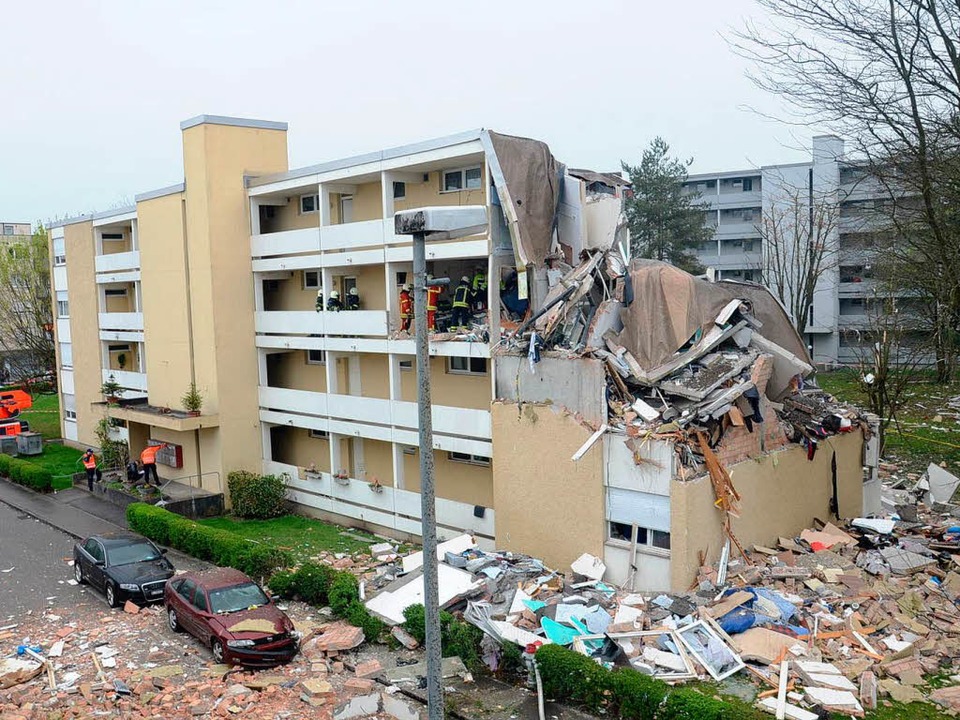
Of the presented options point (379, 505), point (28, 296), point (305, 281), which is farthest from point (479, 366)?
point (28, 296)

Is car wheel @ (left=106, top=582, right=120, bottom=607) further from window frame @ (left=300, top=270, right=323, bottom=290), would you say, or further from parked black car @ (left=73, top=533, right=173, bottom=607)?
window frame @ (left=300, top=270, right=323, bottom=290)

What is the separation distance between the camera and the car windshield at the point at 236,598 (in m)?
17.1

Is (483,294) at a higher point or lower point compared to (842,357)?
higher

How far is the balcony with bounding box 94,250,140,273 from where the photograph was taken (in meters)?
33.2

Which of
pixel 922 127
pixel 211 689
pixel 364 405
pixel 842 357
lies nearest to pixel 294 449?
pixel 364 405

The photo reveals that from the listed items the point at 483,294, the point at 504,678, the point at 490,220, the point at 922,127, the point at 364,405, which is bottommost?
the point at 504,678

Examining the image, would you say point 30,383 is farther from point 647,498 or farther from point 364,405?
point 647,498

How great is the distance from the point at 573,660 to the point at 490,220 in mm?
10632

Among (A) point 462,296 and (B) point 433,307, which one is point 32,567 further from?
(A) point 462,296

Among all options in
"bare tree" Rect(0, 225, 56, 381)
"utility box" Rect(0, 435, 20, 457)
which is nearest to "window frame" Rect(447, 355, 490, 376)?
"utility box" Rect(0, 435, 20, 457)

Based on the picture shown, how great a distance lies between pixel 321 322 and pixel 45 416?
1238 inches

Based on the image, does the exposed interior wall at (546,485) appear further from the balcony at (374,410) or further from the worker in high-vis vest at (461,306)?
the worker in high-vis vest at (461,306)

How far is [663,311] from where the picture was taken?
1975cm

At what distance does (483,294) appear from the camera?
22938 millimetres
